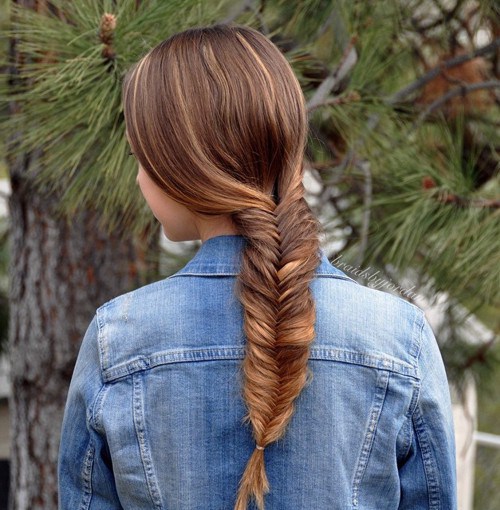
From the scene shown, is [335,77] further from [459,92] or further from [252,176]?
[252,176]

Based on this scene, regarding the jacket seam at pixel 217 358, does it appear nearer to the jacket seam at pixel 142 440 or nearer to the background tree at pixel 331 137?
the jacket seam at pixel 142 440

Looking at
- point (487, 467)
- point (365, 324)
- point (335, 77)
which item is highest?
point (335, 77)

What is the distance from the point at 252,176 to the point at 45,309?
0.93 m

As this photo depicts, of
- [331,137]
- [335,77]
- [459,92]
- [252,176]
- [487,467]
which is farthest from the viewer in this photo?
[487,467]

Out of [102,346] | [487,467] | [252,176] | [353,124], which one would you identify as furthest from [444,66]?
[487,467]

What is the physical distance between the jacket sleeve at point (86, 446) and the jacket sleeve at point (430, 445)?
0.30 meters

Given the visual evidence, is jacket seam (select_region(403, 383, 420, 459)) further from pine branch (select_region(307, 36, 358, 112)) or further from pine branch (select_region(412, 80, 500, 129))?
pine branch (select_region(412, 80, 500, 129))

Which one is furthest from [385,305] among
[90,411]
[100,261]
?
[100,261]

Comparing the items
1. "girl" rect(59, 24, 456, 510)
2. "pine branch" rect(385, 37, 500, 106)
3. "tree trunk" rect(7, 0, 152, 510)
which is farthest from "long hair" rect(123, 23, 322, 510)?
"tree trunk" rect(7, 0, 152, 510)

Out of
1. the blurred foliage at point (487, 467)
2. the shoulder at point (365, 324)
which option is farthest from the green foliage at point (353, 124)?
the blurred foliage at point (487, 467)

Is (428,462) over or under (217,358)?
under

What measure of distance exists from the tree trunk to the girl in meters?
0.80

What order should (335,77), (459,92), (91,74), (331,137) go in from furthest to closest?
(331,137) → (459,92) → (335,77) → (91,74)

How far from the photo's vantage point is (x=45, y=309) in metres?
1.62
